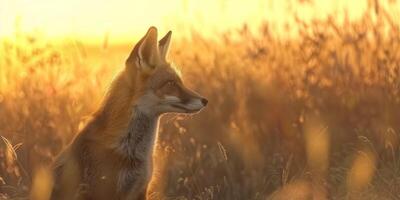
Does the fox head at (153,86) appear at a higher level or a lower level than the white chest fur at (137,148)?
higher

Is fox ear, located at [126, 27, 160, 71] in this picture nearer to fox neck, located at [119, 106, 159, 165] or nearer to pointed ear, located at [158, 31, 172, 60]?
pointed ear, located at [158, 31, 172, 60]

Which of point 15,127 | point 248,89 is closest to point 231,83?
Result: point 248,89

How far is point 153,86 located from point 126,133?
49 cm

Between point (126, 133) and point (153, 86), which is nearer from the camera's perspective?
point (126, 133)

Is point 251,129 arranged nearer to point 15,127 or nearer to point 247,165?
point 247,165

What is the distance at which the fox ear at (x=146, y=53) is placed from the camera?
260 inches

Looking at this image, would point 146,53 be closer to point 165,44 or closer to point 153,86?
point 153,86

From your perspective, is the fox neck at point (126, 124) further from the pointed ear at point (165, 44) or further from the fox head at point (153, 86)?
the pointed ear at point (165, 44)

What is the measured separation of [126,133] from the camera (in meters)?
6.45

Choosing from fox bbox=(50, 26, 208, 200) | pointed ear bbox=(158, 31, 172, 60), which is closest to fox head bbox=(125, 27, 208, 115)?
fox bbox=(50, 26, 208, 200)

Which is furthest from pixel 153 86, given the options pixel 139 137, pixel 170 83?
pixel 139 137

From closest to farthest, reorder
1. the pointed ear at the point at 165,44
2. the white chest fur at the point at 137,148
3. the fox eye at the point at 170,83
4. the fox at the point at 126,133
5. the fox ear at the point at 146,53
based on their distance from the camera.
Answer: the fox at the point at 126,133, the white chest fur at the point at 137,148, the fox ear at the point at 146,53, the fox eye at the point at 170,83, the pointed ear at the point at 165,44

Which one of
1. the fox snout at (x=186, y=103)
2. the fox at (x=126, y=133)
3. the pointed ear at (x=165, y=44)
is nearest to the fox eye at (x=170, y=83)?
the fox at (x=126, y=133)

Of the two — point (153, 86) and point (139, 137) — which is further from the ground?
point (153, 86)
